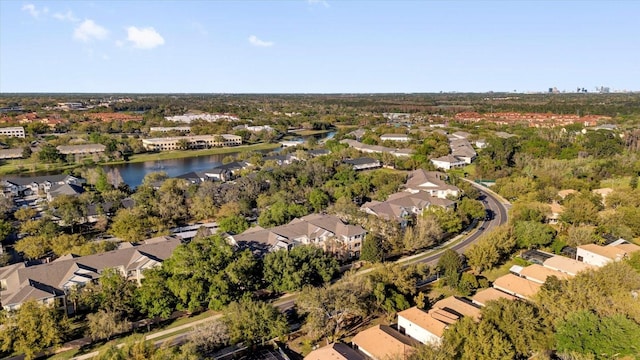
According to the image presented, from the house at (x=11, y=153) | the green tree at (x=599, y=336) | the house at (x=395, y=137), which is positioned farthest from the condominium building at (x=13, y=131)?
the green tree at (x=599, y=336)

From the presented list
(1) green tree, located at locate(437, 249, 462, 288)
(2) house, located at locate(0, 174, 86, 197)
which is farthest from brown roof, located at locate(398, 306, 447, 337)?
(2) house, located at locate(0, 174, 86, 197)

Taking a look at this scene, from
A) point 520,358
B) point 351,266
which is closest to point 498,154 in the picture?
point 351,266

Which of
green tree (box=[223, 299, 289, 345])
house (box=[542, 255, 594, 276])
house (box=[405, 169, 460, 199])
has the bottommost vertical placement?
house (box=[542, 255, 594, 276])

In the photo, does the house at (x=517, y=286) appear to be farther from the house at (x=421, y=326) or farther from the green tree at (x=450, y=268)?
the house at (x=421, y=326)

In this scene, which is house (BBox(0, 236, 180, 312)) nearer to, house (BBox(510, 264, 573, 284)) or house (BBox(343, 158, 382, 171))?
house (BBox(510, 264, 573, 284))

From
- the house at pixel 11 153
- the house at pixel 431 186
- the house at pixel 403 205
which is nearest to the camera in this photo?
the house at pixel 403 205

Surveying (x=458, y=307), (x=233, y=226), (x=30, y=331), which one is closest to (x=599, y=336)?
(x=458, y=307)
